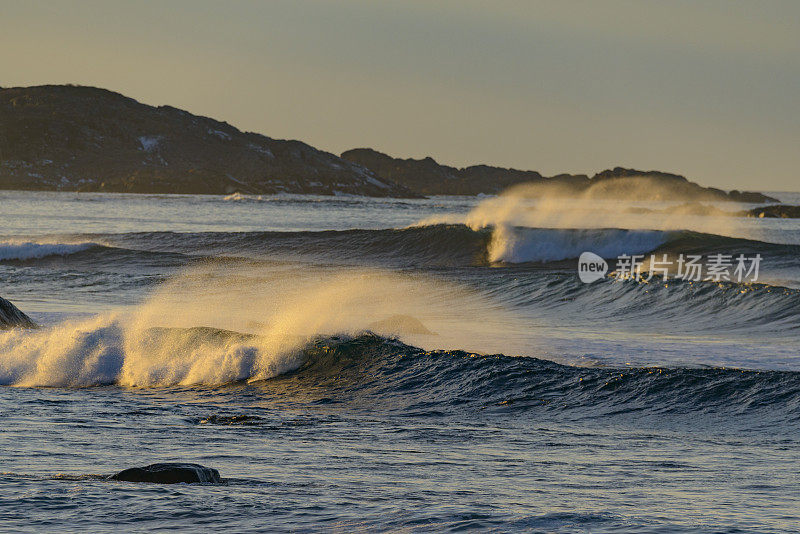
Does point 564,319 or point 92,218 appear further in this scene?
point 92,218

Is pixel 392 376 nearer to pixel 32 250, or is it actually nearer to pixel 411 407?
pixel 411 407

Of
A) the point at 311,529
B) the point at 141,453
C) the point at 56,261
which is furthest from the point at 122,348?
the point at 56,261

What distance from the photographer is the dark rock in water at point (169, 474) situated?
768 centimetres

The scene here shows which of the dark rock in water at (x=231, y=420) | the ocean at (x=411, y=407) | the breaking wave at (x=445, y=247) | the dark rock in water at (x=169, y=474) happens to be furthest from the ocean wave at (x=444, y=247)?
the dark rock in water at (x=169, y=474)

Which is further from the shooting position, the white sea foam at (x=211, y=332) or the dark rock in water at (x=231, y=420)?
the white sea foam at (x=211, y=332)

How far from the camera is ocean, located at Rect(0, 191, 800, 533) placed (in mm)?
7094

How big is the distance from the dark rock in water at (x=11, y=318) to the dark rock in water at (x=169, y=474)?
32.5ft

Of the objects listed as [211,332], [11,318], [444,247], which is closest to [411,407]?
[211,332]

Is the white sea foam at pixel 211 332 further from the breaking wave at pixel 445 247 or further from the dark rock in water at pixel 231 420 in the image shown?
the breaking wave at pixel 445 247

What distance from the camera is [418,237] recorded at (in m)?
47.2

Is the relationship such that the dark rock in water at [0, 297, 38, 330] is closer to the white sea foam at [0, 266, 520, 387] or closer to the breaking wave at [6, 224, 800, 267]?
the white sea foam at [0, 266, 520, 387]

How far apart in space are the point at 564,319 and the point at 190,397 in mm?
11931

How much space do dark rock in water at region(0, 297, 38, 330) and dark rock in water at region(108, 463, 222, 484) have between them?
991 cm

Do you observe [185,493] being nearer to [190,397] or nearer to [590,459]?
[590,459]
